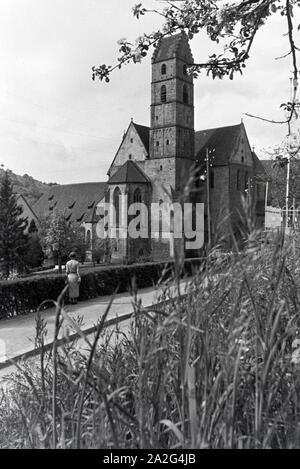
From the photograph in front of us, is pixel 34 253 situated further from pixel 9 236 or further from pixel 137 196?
pixel 137 196

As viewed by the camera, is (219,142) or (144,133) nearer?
(144,133)

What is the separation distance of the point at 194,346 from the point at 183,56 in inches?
1825

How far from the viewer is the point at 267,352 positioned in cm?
224

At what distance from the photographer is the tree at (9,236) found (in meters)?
51.8

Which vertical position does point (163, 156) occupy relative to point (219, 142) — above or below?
below

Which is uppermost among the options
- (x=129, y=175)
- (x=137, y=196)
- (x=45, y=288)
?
(x=129, y=175)

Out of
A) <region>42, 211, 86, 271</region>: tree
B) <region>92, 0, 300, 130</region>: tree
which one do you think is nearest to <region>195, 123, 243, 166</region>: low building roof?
<region>42, 211, 86, 271</region>: tree

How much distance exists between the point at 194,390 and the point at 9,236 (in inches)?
2127

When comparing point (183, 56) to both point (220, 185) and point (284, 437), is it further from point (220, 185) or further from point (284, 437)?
point (284, 437)

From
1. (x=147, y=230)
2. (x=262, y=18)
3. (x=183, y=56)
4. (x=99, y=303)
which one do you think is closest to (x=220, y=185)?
(x=147, y=230)

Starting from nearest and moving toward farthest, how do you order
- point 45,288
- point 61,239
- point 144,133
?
point 45,288 < point 61,239 < point 144,133

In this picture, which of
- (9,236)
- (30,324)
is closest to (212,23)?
(30,324)

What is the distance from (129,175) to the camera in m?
46.6

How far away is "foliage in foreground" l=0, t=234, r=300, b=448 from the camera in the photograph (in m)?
2.02
